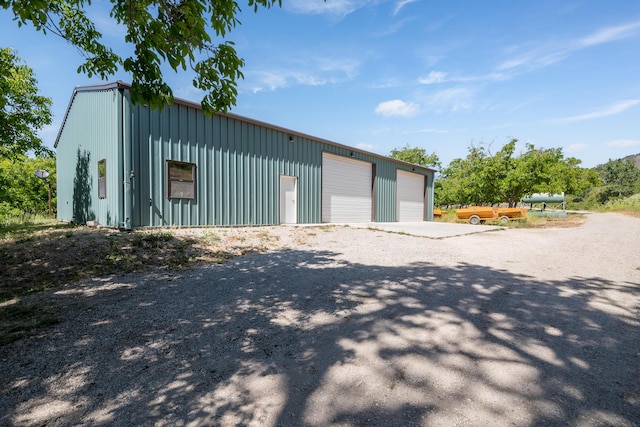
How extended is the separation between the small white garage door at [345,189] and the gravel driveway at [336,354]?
10668mm

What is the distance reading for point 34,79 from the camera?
15859mm

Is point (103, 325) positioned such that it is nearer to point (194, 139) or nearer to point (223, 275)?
point (223, 275)

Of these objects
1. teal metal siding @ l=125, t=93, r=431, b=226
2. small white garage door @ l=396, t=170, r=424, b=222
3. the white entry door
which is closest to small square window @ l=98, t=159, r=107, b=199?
teal metal siding @ l=125, t=93, r=431, b=226

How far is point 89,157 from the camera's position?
11125 millimetres

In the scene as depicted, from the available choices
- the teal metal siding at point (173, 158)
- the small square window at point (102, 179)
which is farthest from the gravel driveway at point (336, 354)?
the small square window at point (102, 179)

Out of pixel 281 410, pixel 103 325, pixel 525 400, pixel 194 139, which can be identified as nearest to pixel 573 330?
pixel 525 400

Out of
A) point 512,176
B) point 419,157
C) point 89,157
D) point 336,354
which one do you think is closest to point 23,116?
point 89,157

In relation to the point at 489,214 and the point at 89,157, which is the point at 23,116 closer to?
the point at 89,157

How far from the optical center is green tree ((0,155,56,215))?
2337cm

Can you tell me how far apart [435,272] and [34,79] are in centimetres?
2157

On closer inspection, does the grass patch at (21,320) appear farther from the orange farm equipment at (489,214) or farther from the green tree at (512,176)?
the green tree at (512,176)

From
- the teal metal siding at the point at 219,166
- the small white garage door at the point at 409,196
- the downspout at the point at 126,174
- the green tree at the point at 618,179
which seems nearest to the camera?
the downspout at the point at 126,174

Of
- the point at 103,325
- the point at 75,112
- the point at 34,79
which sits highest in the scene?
the point at 34,79

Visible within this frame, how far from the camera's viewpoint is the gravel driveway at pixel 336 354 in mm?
1779
